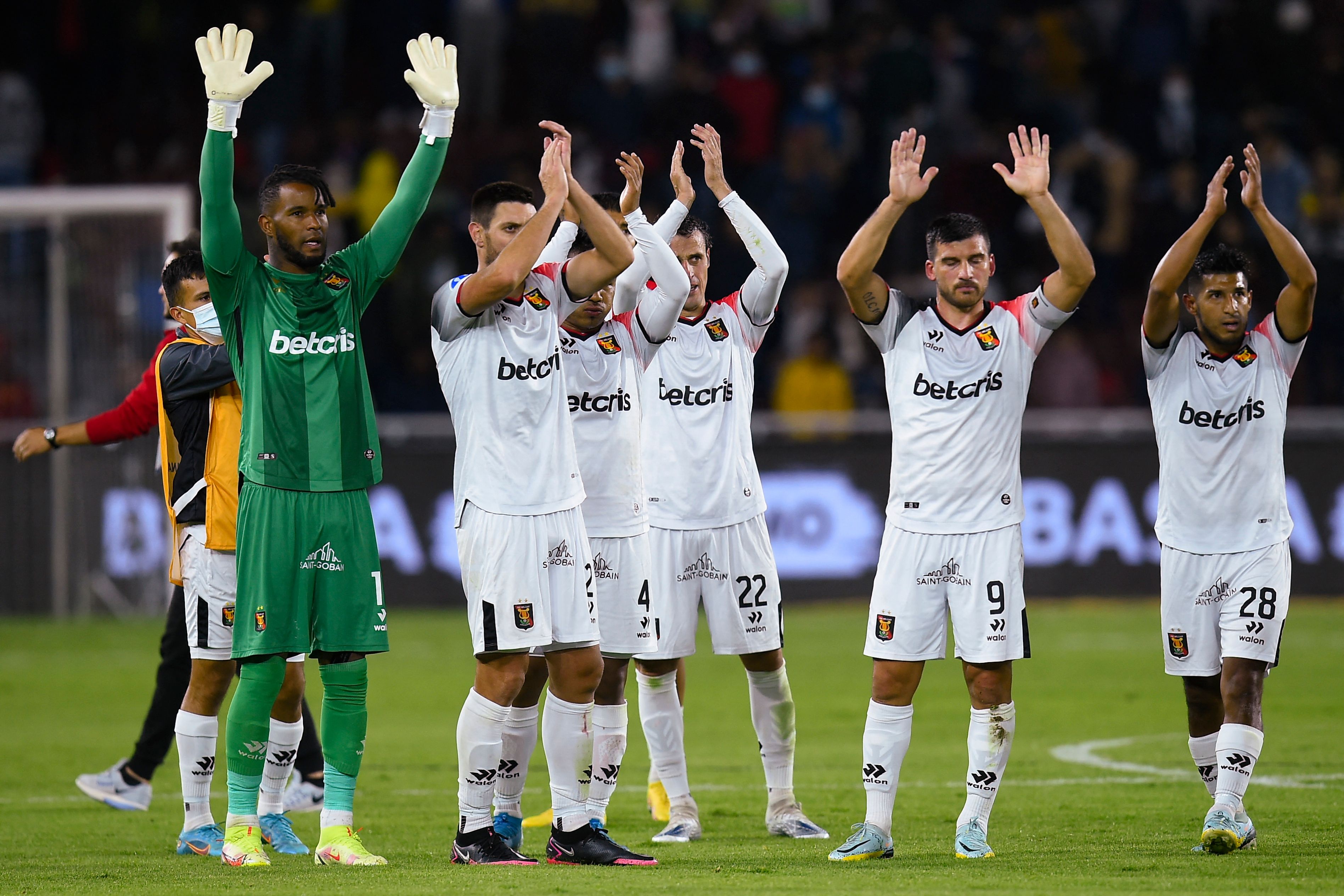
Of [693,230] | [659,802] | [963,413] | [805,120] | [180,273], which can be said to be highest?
[805,120]

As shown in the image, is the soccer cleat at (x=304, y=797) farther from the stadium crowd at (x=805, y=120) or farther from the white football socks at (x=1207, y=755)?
the stadium crowd at (x=805, y=120)

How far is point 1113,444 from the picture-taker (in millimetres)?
17188

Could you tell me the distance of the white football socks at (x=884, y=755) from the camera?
6.86 meters

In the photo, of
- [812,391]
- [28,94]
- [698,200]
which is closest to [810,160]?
[698,200]

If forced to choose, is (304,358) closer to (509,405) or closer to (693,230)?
(509,405)

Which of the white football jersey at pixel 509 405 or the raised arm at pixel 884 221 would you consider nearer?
the white football jersey at pixel 509 405

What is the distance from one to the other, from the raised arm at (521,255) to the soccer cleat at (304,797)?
125 inches

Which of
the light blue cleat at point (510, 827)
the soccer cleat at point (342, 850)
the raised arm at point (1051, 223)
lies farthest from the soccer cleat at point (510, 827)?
the raised arm at point (1051, 223)

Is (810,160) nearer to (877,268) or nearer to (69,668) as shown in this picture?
(877,268)

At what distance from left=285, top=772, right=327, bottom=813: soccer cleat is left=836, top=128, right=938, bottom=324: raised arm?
3.81 m

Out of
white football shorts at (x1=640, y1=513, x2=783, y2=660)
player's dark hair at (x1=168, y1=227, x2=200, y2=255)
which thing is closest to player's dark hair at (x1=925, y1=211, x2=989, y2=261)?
white football shorts at (x1=640, y1=513, x2=783, y2=660)

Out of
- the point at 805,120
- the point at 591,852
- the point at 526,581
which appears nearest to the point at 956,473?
the point at 526,581

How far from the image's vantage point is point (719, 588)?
26.7ft

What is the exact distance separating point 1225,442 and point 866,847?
7.78 ft
